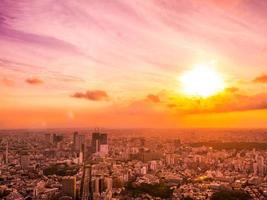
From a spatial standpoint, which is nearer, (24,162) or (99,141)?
(24,162)

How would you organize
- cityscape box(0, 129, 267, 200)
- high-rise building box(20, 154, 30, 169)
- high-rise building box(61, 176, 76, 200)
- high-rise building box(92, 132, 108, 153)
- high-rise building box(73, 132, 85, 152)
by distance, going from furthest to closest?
high-rise building box(73, 132, 85, 152) → high-rise building box(92, 132, 108, 153) → high-rise building box(20, 154, 30, 169) → cityscape box(0, 129, 267, 200) → high-rise building box(61, 176, 76, 200)

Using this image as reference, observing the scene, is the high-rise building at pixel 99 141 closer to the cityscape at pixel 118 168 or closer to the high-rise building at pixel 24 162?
the cityscape at pixel 118 168

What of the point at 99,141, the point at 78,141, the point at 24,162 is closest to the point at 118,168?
the point at 24,162

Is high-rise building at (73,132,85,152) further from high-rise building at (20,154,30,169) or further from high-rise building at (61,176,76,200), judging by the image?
high-rise building at (61,176,76,200)

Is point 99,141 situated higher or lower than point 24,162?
higher

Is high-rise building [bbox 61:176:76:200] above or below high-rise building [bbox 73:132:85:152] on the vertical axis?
below

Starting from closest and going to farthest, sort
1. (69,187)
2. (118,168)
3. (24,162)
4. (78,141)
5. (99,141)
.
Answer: (69,187), (118,168), (24,162), (99,141), (78,141)

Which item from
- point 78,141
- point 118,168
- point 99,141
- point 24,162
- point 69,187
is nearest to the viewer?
point 69,187

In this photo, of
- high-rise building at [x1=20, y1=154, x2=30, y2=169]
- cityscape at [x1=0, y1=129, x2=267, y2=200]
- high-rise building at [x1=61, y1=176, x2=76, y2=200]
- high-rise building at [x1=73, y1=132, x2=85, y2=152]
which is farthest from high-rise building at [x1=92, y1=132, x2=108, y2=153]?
high-rise building at [x1=61, y1=176, x2=76, y2=200]

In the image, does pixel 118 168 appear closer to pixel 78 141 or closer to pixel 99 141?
pixel 99 141

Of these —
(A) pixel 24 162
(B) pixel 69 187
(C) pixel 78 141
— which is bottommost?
(B) pixel 69 187
